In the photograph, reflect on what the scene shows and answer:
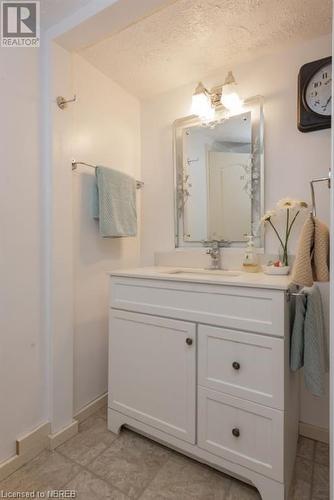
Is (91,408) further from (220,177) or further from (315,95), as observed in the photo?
(315,95)

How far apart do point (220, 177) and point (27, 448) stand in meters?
1.78

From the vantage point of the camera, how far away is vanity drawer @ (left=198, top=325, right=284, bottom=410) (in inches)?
42.0

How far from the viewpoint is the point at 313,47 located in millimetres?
1459

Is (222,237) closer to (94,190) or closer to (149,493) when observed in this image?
(94,190)

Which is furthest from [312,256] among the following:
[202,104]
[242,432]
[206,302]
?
[202,104]

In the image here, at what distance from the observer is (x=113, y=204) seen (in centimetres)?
167

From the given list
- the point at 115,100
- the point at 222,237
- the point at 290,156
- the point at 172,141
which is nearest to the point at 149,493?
the point at 222,237

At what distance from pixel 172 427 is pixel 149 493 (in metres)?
0.26

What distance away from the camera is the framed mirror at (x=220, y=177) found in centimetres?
162

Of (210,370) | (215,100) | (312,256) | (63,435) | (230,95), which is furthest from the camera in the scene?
(215,100)

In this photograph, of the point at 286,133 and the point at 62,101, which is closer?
the point at 62,101

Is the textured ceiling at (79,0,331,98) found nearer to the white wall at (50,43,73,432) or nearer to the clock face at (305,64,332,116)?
the clock face at (305,64,332,116)

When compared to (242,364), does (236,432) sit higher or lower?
lower

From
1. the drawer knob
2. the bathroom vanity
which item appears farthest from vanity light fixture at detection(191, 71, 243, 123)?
the drawer knob
